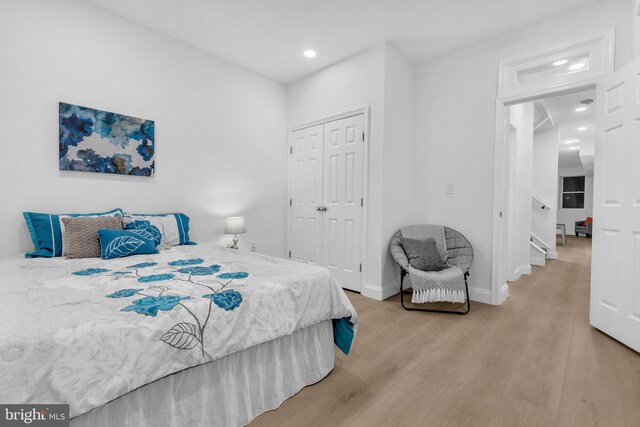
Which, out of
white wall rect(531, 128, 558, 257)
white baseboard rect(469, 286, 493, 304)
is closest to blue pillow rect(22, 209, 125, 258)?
white baseboard rect(469, 286, 493, 304)

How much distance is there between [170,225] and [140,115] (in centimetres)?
118

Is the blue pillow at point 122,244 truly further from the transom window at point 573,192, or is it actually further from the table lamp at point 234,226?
the transom window at point 573,192

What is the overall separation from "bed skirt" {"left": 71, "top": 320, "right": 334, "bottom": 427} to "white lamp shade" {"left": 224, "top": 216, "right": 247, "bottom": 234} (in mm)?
2095

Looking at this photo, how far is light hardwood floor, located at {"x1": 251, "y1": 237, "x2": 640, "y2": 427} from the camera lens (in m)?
1.51

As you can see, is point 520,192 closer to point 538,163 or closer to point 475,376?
point 538,163

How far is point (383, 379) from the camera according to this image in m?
1.83

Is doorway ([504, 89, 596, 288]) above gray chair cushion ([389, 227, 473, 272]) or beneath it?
above

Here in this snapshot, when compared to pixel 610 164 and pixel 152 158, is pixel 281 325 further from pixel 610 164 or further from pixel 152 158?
pixel 610 164

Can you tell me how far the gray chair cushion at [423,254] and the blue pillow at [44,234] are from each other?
3.16 metres

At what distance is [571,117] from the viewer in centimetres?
575

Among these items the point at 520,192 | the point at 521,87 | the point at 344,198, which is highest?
the point at 521,87

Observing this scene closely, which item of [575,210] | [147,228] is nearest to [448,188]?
[147,228]

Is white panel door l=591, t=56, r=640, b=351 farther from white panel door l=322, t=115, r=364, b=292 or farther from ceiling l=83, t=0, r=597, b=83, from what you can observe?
white panel door l=322, t=115, r=364, b=292

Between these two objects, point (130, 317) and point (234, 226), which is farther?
point (234, 226)
